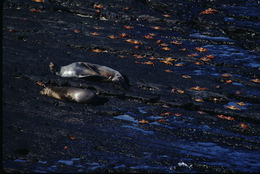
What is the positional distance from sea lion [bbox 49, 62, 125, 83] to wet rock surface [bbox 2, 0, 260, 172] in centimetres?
18

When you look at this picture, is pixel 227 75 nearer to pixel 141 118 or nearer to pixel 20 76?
pixel 141 118

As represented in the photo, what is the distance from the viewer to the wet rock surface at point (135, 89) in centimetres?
696

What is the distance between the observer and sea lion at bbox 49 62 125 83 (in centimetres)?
959

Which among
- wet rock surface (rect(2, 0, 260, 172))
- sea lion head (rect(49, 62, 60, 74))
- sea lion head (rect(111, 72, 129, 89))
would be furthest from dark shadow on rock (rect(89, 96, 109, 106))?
sea lion head (rect(49, 62, 60, 74))

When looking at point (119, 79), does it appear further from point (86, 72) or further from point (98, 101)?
point (98, 101)

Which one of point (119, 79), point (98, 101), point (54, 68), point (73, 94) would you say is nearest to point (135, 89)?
point (119, 79)

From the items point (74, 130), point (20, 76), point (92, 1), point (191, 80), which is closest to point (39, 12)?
point (92, 1)

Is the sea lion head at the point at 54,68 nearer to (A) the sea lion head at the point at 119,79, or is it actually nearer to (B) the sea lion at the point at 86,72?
(B) the sea lion at the point at 86,72

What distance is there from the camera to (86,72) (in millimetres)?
9586

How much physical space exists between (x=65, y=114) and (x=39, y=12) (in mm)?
7439

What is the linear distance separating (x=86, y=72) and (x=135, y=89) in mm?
1463

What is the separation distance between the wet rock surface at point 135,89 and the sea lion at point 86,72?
181 millimetres

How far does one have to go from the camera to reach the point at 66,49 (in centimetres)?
1155

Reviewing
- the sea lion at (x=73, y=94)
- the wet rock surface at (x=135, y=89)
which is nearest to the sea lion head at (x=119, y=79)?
the wet rock surface at (x=135, y=89)
